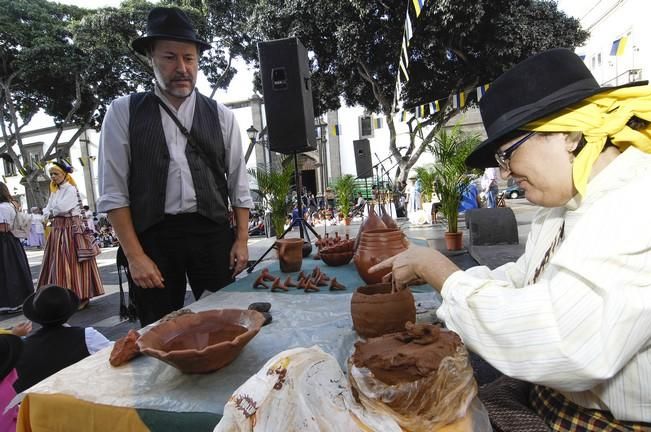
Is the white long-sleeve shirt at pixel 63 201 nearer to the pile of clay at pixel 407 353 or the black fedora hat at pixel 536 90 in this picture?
the pile of clay at pixel 407 353

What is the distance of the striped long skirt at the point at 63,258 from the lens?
4969 millimetres

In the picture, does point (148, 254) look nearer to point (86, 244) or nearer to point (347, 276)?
point (347, 276)

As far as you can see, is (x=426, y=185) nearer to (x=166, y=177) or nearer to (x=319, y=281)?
(x=319, y=281)

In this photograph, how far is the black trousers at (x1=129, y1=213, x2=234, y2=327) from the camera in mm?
1892

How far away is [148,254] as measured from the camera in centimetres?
188

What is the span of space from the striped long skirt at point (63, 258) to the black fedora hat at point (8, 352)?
384 centimetres

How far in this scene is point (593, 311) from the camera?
29.4 inches

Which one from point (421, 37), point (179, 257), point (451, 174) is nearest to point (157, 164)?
point (179, 257)

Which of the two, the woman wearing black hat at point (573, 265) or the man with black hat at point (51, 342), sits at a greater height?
the woman wearing black hat at point (573, 265)

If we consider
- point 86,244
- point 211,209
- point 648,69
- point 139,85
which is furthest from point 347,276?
point 648,69

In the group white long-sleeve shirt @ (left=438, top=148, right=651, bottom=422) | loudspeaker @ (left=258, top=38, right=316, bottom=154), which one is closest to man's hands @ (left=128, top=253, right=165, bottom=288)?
white long-sleeve shirt @ (left=438, top=148, right=651, bottom=422)

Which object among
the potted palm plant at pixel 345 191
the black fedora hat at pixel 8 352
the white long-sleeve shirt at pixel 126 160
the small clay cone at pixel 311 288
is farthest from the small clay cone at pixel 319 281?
the potted palm plant at pixel 345 191

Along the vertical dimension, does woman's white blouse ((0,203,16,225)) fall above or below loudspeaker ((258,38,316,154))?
below

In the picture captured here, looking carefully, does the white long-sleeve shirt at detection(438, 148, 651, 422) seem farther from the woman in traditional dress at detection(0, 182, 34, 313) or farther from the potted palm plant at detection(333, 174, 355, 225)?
the potted palm plant at detection(333, 174, 355, 225)
